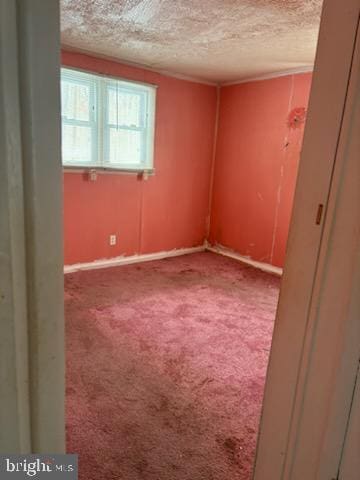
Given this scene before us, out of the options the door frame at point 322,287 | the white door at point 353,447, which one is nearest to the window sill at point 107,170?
the door frame at point 322,287

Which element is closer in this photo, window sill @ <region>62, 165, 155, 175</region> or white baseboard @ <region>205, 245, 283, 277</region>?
window sill @ <region>62, 165, 155, 175</region>

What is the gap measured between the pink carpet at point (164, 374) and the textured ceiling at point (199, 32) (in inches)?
88.2

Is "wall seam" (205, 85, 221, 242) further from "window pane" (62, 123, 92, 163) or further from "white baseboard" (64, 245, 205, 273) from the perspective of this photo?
"window pane" (62, 123, 92, 163)

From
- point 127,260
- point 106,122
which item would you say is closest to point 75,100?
point 106,122

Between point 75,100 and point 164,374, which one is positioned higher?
point 75,100

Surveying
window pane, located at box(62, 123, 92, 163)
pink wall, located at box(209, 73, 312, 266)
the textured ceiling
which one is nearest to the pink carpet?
pink wall, located at box(209, 73, 312, 266)

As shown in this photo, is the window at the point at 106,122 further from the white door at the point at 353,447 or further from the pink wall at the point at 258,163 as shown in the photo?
the white door at the point at 353,447

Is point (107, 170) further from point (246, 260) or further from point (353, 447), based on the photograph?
point (353, 447)

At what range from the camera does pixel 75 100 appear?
3.29 metres

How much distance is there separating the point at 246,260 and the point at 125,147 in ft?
6.79

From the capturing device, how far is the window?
328cm

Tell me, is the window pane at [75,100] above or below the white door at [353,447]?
above

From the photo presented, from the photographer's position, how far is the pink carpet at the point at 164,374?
1.48m

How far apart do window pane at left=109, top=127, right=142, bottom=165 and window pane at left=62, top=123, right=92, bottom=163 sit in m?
0.26
